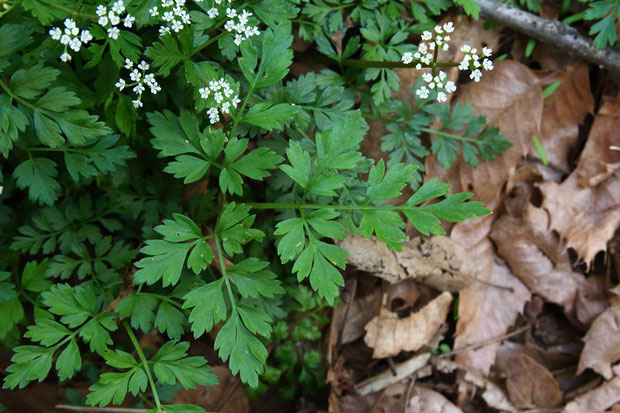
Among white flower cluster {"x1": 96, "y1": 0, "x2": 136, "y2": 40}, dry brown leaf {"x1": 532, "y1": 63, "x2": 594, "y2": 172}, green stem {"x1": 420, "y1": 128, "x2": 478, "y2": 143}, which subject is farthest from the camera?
dry brown leaf {"x1": 532, "y1": 63, "x2": 594, "y2": 172}

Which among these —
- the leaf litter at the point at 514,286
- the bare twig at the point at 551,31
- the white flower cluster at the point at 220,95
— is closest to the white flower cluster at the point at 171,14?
the white flower cluster at the point at 220,95

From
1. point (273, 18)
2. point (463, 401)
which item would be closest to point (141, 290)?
point (273, 18)

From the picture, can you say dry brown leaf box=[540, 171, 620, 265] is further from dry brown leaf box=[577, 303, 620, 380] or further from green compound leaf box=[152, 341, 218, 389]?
green compound leaf box=[152, 341, 218, 389]

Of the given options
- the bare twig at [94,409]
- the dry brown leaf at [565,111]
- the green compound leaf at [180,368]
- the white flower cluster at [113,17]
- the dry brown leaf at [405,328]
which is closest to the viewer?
the white flower cluster at [113,17]

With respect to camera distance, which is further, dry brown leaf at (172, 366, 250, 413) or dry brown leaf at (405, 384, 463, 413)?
dry brown leaf at (405, 384, 463, 413)

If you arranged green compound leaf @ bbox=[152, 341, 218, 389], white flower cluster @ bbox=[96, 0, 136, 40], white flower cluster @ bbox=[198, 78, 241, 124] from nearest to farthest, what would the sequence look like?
1. white flower cluster @ bbox=[96, 0, 136, 40]
2. white flower cluster @ bbox=[198, 78, 241, 124]
3. green compound leaf @ bbox=[152, 341, 218, 389]

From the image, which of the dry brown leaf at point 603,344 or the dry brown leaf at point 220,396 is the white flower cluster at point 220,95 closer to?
the dry brown leaf at point 220,396

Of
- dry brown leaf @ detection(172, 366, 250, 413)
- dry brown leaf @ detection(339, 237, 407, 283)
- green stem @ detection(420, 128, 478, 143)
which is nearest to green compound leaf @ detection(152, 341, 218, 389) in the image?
dry brown leaf @ detection(172, 366, 250, 413)
